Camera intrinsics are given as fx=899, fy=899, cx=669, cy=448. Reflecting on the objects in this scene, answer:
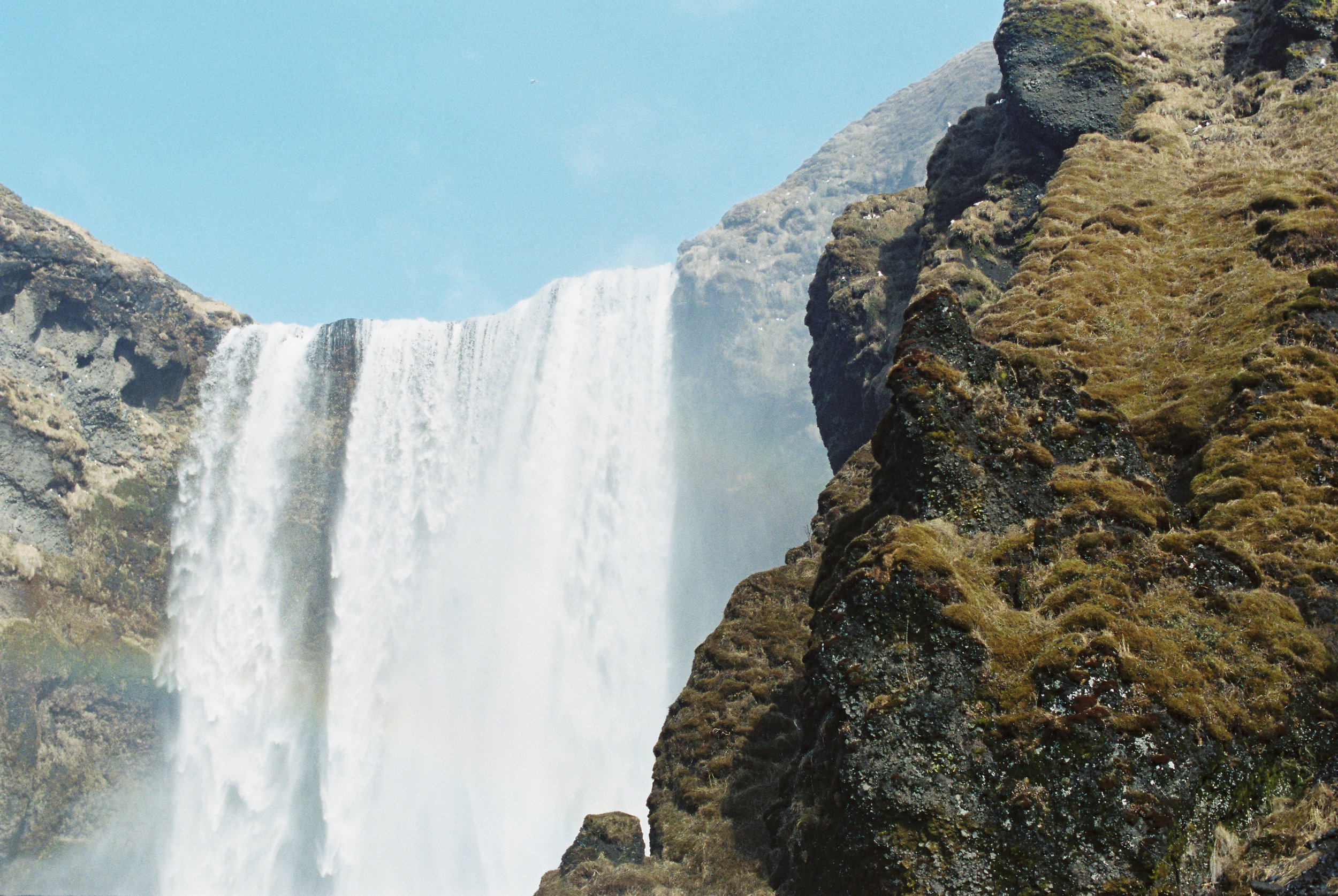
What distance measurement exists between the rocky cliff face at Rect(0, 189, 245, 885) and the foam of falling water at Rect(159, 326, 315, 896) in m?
1.64

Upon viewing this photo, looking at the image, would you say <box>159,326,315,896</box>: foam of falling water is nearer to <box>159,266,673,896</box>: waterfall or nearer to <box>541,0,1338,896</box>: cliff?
<box>159,266,673,896</box>: waterfall

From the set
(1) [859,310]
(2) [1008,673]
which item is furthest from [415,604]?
(2) [1008,673]

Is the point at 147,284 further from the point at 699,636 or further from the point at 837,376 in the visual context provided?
the point at 837,376

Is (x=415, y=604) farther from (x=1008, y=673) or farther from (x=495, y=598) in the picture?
(x=1008, y=673)

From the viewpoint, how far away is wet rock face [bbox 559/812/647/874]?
17.9m

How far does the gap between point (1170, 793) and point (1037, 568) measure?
349 cm

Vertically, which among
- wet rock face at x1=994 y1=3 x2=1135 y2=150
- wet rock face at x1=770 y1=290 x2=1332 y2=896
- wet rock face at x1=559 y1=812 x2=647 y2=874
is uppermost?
wet rock face at x1=994 y1=3 x2=1135 y2=150

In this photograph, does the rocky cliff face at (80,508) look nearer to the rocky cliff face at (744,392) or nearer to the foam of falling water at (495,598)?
the foam of falling water at (495,598)

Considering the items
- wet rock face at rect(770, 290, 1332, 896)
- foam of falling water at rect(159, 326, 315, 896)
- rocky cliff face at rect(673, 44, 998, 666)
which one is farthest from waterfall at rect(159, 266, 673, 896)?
wet rock face at rect(770, 290, 1332, 896)

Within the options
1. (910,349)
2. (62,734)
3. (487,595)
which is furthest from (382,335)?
(910,349)

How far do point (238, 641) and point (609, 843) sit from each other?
47.8m

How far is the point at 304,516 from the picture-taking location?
61812 mm

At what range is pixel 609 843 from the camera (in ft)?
59.7

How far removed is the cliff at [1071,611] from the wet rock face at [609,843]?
0.51 m
